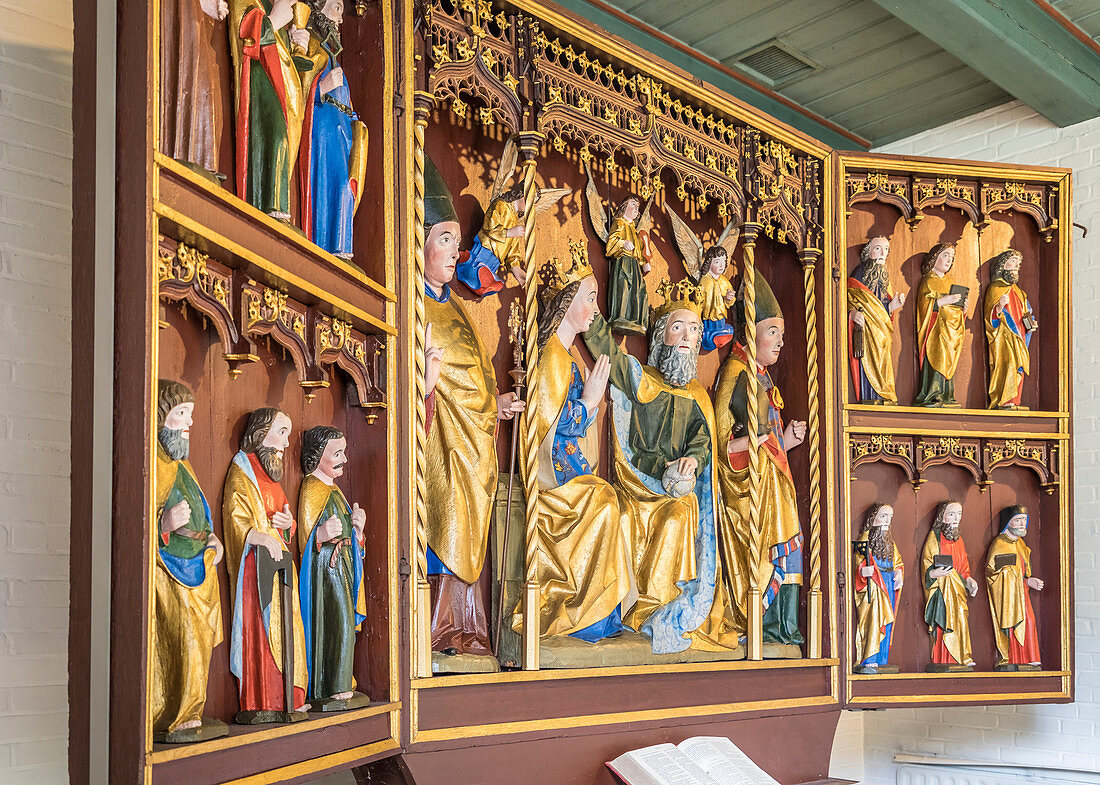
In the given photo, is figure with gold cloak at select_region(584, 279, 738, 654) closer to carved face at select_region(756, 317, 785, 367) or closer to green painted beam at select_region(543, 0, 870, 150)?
carved face at select_region(756, 317, 785, 367)

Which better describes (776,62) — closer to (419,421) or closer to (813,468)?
(813,468)

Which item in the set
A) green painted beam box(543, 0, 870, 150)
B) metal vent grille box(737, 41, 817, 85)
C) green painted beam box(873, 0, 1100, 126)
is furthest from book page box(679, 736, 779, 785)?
metal vent grille box(737, 41, 817, 85)

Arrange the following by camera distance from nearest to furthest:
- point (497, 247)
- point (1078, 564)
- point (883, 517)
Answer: point (497, 247) < point (883, 517) < point (1078, 564)

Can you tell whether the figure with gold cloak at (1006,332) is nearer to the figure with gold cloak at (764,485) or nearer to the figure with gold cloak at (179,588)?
the figure with gold cloak at (764,485)

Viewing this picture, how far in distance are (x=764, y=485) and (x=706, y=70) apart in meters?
2.72

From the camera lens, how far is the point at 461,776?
12.8 feet

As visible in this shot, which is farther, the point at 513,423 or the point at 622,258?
the point at 622,258

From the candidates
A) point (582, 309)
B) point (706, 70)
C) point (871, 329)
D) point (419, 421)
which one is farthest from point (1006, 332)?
point (419, 421)

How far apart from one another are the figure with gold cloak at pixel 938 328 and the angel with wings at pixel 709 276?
124cm

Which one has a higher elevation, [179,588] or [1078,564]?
[179,588]

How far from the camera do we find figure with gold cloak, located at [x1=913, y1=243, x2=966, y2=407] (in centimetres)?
598

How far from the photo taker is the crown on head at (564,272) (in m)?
4.76

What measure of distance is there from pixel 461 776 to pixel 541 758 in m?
0.40

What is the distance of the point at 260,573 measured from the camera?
303 centimetres
